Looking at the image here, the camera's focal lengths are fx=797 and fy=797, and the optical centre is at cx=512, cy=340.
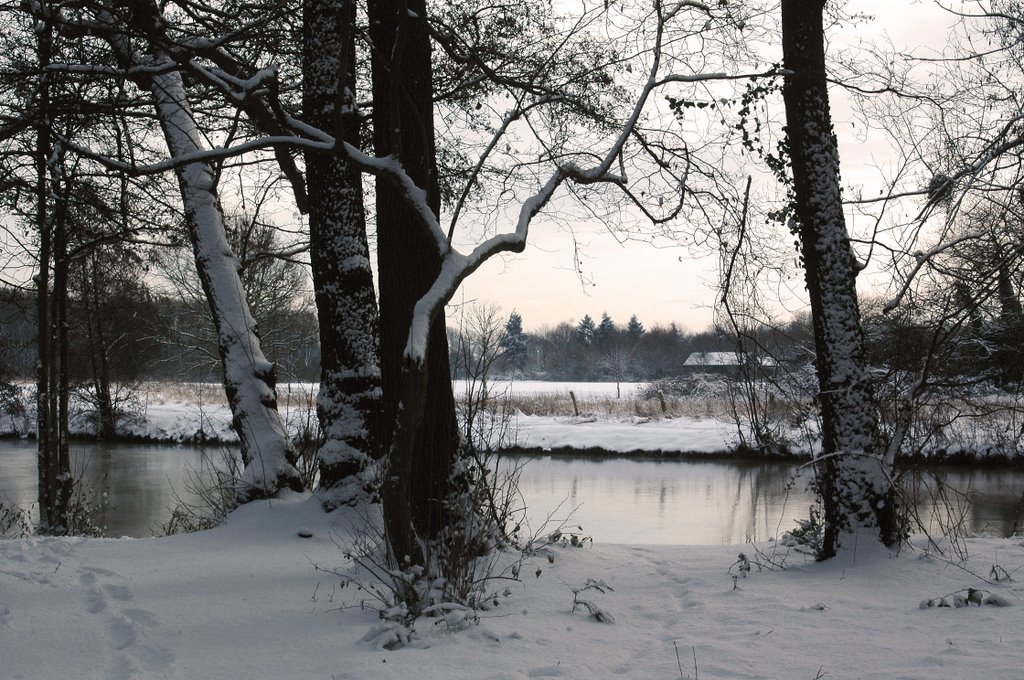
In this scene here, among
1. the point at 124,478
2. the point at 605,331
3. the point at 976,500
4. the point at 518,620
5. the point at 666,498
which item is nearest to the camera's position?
the point at 518,620

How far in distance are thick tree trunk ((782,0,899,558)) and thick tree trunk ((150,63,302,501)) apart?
4347mm

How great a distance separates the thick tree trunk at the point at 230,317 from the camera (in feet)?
22.6

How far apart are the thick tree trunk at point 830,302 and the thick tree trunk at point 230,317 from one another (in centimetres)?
435

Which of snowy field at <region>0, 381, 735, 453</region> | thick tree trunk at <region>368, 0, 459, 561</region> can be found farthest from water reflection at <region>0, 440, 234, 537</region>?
thick tree trunk at <region>368, 0, 459, 561</region>

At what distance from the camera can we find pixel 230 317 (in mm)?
7152

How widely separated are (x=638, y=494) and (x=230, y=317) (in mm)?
9566

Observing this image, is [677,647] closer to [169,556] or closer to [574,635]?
[574,635]

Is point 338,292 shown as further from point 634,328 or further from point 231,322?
point 634,328

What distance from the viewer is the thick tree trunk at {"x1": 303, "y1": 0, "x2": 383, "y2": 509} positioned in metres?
6.39

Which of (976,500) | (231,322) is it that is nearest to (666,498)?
(976,500)

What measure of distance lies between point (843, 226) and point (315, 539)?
14.8ft

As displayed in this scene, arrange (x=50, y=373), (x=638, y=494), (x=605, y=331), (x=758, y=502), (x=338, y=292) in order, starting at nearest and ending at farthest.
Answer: (x=338, y=292)
(x=50, y=373)
(x=758, y=502)
(x=638, y=494)
(x=605, y=331)

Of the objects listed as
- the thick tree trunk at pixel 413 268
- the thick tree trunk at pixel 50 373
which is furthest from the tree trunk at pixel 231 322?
the thick tree trunk at pixel 50 373

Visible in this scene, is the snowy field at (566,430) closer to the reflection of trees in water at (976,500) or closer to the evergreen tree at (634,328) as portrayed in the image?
the reflection of trees in water at (976,500)
